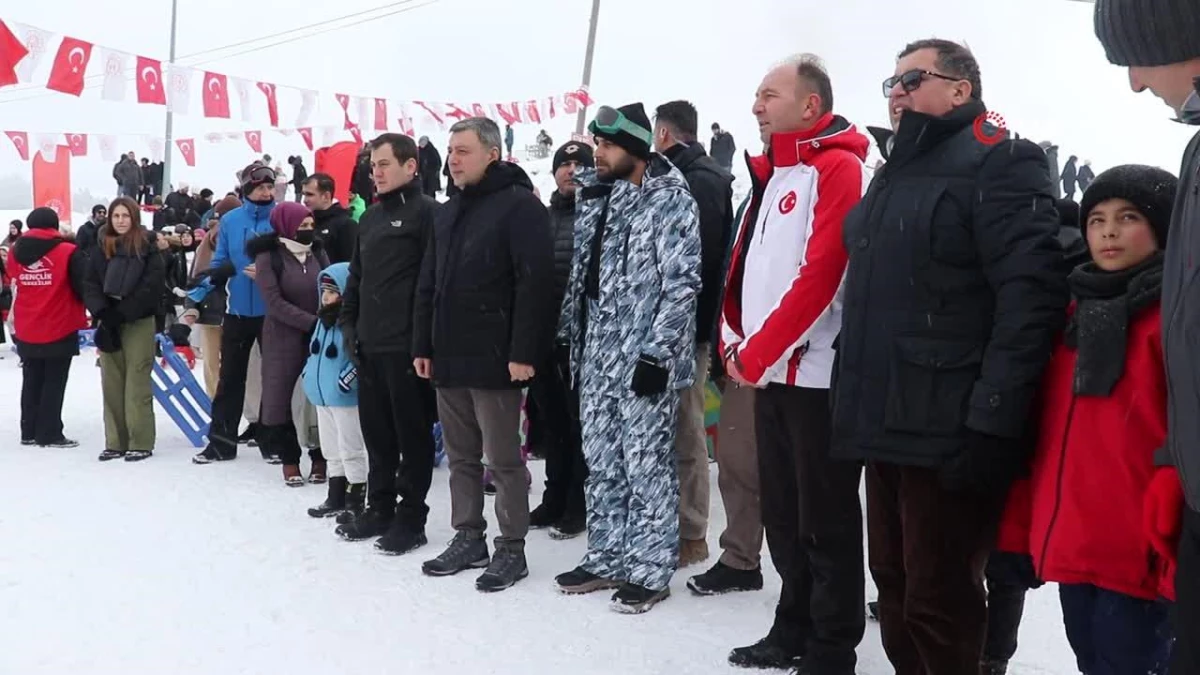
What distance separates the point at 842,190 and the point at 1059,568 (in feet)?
4.40

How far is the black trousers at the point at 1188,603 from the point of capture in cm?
165

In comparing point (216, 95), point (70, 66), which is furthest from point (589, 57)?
point (70, 66)

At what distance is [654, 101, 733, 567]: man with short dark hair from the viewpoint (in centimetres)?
467

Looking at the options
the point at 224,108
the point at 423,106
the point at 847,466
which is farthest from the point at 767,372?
the point at 423,106

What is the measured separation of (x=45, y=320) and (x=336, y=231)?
309 centimetres

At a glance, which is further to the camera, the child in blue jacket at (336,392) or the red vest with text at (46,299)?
the red vest with text at (46,299)

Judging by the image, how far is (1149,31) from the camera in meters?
1.73

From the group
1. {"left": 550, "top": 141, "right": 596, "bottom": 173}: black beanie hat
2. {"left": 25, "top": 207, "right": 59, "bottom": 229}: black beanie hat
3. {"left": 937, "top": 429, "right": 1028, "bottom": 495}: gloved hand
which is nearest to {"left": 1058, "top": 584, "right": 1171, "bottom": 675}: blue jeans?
{"left": 937, "top": 429, "right": 1028, "bottom": 495}: gloved hand

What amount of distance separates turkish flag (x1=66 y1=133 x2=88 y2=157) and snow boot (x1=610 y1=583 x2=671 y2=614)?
77.3 ft

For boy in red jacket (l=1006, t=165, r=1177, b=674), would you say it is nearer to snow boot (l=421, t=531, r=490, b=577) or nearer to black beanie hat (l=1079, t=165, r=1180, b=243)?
black beanie hat (l=1079, t=165, r=1180, b=243)

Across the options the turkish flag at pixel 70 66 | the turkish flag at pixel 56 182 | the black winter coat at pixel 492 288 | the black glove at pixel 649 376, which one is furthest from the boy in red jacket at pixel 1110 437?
the turkish flag at pixel 56 182

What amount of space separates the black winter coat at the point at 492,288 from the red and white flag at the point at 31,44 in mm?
7763

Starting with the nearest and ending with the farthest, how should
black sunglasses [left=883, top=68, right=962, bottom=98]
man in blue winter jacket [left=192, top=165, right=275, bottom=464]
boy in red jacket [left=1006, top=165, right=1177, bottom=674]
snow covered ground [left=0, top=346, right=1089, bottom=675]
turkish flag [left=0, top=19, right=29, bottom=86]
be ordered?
boy in red jacket [left=1006, top=165, right=1177, bottom=674] < black sunglasses [left=883, top=68, right=962, bottom=98] < snow covered ground [left=0, top=346, right=1089, bottom=675] < man in blue winter jacket [left=192, top=165, right=275, bottom=464] < turkish flag [left=0, top=19, right=29, bottom=86]

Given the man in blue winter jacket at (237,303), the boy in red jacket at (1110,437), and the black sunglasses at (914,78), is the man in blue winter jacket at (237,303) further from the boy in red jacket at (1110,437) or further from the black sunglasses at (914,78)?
the boy in red jacket at (1110,437)
